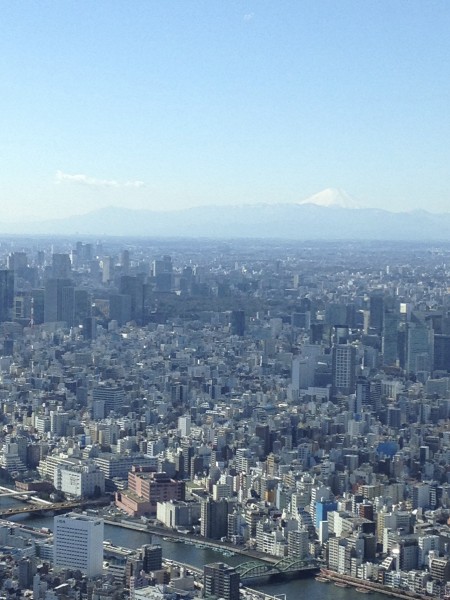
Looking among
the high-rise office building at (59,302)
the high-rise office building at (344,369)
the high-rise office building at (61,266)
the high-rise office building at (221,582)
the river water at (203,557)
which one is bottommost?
the river water at (203,557)

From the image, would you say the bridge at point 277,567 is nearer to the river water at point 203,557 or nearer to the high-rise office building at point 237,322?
the river water at point 203,557

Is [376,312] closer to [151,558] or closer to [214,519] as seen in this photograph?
[214,519]

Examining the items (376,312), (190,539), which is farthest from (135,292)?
(190,539)

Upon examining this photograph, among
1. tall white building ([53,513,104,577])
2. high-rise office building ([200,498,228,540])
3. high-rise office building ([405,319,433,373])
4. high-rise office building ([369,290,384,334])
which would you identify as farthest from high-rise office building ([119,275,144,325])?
tall white building ([53,513,104,577])

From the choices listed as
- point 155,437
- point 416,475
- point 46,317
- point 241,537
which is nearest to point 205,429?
point 155,437

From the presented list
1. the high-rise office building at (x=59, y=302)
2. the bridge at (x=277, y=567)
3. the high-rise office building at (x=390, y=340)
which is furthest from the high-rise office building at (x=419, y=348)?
the bridge at (x=277, y=567)
